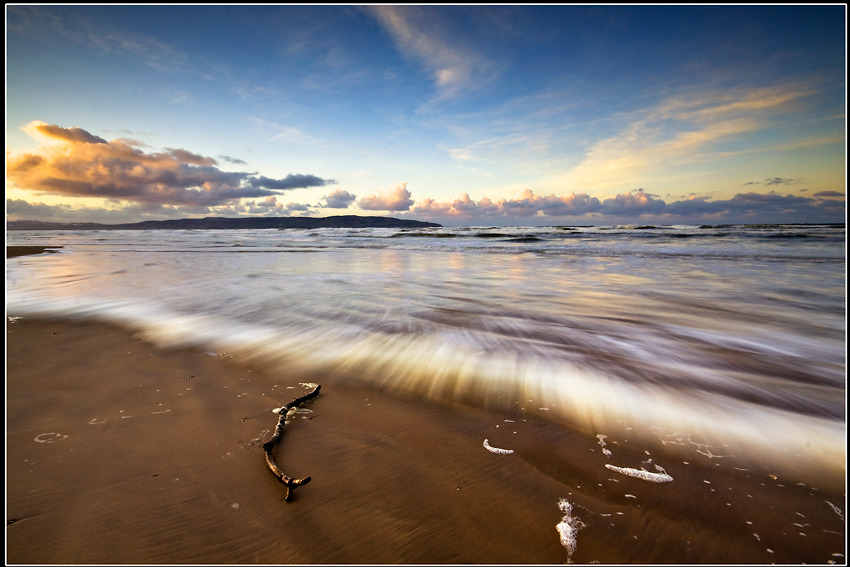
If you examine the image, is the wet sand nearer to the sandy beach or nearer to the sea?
the sea

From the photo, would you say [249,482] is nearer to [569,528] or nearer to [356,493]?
[356,493]

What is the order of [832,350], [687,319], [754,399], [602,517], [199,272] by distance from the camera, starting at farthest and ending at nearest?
→ [199,272]
[687,319]
[832,350]
[754,399]
[602,517]

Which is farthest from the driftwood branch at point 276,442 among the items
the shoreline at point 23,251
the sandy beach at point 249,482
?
the shoreline at point 23,251

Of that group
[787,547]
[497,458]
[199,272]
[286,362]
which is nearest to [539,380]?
[497,458]

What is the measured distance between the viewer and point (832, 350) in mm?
3855

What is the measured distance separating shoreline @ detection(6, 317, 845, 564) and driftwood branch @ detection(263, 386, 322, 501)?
1.7 inches

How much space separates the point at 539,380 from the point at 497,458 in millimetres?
1124

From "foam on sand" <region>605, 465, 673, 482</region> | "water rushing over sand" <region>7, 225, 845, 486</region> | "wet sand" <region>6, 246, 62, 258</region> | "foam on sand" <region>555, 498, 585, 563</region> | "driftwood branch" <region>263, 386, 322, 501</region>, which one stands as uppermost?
"driftwood branch" <region>263, 386, 322, 501</region>

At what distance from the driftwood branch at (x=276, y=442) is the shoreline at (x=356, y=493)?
43 mm

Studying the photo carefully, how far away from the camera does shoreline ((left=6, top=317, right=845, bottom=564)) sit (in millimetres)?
1350

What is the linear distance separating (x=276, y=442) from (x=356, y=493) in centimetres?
58

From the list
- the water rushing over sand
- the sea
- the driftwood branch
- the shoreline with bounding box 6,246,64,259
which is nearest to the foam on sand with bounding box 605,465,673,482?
the sea

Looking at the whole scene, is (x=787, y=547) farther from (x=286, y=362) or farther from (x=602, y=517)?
(x=286, y=362)

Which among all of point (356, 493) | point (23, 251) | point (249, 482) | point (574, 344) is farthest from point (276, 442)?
point (23, 251)
